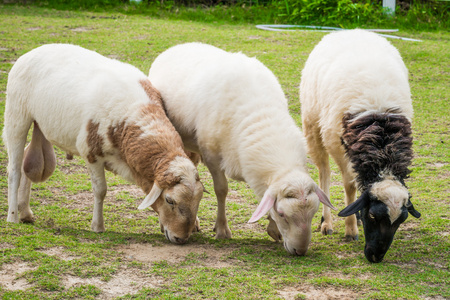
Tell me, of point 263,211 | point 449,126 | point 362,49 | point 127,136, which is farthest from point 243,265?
point 449,126

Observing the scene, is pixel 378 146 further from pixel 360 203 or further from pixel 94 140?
pixel 94 140

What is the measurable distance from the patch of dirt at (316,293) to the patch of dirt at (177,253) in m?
0.69

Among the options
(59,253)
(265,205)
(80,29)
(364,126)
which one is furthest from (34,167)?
(80,29)

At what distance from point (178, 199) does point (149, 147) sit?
57 cm

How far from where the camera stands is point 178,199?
16.8 ft

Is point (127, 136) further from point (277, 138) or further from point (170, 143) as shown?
point (277, 138)

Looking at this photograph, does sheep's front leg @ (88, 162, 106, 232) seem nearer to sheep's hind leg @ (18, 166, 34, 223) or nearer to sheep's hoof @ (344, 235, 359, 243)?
sheep's hind leg @ (18, 166, 34, 223)

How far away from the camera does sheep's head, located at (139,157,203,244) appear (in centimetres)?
512

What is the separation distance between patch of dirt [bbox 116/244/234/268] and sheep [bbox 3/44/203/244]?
0.15 m

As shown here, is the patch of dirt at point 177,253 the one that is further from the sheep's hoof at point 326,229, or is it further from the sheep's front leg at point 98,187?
the sheep's hoof at point 326,229

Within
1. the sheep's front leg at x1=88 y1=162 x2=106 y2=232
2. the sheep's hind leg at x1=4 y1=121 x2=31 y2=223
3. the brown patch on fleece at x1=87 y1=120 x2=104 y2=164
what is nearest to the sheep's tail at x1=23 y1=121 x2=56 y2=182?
the sheep's hind leg at x1=4 y1=121 x2=31 y2=223

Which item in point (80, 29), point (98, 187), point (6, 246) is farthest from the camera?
point (80, 29)

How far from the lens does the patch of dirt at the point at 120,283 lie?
13.8 feet

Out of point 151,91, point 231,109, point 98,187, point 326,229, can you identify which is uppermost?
point 151,91
